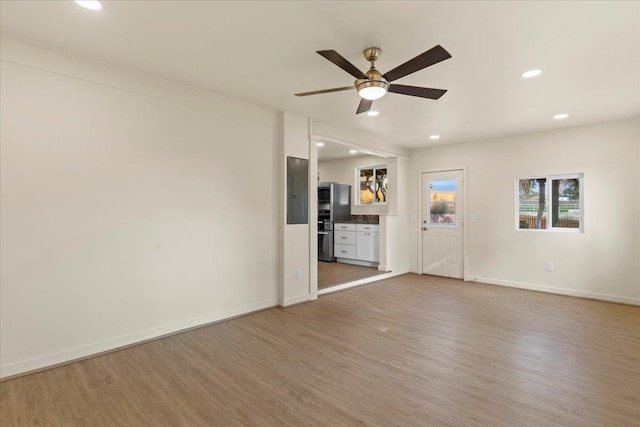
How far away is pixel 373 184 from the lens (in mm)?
7941

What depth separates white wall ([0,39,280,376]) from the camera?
2.53m

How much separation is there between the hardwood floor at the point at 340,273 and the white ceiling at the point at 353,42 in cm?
319

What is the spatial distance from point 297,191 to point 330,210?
351cm

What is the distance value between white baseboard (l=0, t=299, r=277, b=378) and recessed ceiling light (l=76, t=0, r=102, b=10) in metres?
2.69

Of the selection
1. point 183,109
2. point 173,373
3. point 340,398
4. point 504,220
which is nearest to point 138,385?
point 173,373

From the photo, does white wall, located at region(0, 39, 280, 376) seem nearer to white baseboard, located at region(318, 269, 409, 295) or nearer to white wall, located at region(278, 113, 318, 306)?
white wall, located at region(278, 113, 318, 306)

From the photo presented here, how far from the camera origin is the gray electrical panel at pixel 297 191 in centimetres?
434

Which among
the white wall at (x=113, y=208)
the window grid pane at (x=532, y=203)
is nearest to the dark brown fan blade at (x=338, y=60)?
the white wall at (x=113, y=208)

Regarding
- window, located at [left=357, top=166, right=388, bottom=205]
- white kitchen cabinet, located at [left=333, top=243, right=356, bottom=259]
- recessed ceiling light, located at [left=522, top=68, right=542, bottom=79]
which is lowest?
white kitchen cabinet, located at [left=333, top=243, right=356, bottom=259]

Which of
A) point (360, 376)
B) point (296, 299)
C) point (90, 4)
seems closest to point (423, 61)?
point (90, 4)

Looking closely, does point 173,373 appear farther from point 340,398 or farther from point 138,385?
point 340,398

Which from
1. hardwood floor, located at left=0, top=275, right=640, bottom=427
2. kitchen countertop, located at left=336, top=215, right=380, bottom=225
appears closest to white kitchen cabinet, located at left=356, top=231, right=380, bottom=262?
kitchen countertop, located at left=336, top=215, right=380, bottom=225

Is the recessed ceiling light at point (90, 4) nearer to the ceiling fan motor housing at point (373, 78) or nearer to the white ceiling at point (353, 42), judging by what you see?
the white ceiling at point (353, 42)

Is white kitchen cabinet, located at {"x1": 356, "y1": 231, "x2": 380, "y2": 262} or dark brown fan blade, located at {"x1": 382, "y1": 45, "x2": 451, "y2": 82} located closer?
dark brown fan blade, located at {"x1": 382, "y1": 45, "x2": 451, "y2": 82}
